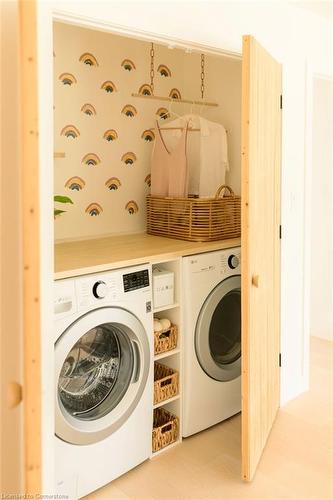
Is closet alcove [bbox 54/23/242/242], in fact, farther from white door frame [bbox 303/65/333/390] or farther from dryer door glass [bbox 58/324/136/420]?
dryer door glass [bbox 58/324/136/420]

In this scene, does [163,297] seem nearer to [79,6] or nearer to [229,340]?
[229,340]

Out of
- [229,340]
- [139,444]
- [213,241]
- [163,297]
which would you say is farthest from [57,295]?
[229,340]

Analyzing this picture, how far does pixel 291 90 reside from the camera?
3.13 m

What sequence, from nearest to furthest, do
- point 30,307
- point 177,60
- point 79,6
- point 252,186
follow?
point 30,307 → point 79,6 → point 252,186 → point 177,60

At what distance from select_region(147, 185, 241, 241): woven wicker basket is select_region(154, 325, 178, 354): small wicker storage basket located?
561 millimetres

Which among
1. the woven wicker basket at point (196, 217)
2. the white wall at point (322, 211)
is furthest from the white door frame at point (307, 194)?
the white wall at point (322, 211)

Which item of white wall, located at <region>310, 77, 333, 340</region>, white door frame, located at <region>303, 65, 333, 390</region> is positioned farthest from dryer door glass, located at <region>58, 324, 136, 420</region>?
white wall, located at <region>310, 77, 333, 340</region>

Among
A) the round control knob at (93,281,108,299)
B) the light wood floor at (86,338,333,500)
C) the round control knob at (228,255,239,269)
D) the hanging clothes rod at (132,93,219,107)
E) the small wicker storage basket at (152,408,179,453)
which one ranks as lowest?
the light wood floor at (86,338,333,500)

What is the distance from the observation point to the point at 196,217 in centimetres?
304

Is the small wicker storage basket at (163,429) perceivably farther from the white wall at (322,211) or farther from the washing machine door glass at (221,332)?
the white wall at (322,211)

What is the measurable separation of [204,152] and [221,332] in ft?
3.61

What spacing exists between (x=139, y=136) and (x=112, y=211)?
1.73 feet

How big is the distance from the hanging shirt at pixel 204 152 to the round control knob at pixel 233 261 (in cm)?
46

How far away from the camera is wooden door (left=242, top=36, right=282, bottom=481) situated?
2.34 metres
